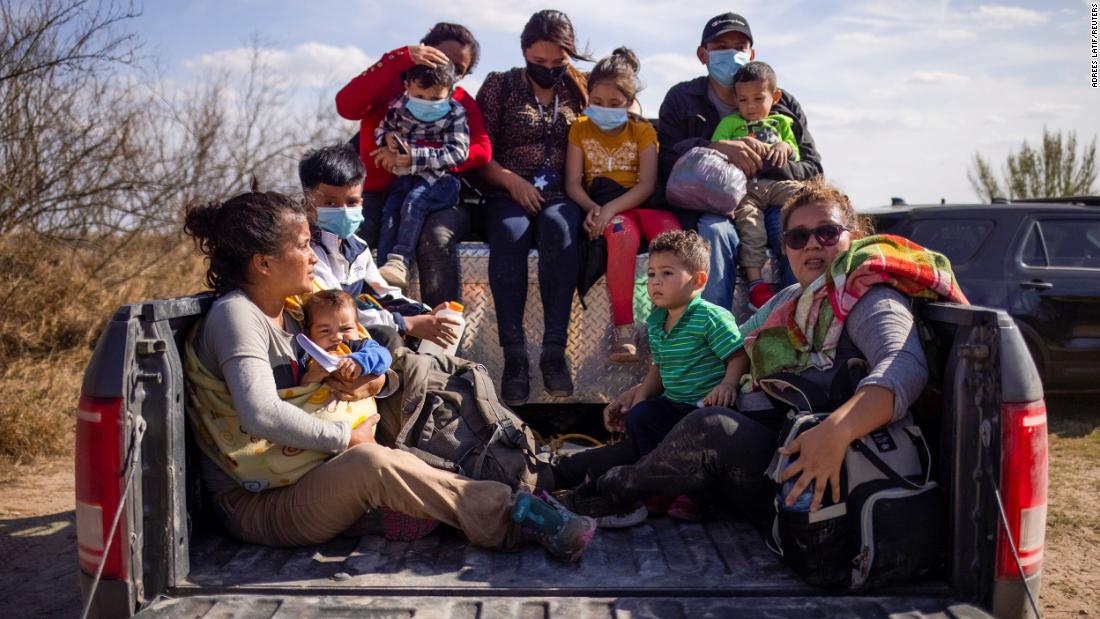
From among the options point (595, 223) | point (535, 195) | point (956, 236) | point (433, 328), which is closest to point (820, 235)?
point (595, 223)

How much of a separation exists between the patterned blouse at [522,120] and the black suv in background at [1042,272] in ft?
14.9

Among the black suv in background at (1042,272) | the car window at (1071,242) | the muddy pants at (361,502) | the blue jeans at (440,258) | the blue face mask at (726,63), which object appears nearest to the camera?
the muddy pants at (361,502)

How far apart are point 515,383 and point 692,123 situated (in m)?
1.94

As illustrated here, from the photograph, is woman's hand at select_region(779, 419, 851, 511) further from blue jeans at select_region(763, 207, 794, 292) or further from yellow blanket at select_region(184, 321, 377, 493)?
blue jeans at select_region(763, 207, 794, 292)

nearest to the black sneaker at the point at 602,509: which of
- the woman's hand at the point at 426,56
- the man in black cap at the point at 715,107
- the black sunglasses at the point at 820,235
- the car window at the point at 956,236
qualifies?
the black sunglasses at the point at 820,235

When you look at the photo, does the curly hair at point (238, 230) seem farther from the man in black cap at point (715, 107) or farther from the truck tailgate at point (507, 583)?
the man in black cap at point (715, 107)

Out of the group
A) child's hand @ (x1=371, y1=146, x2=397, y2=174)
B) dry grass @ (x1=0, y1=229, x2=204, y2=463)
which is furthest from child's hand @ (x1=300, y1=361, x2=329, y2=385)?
dry grass @ (x1=0, y1=229, x2=204, y2=463)

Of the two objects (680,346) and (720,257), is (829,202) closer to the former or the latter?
Result: (680,346)

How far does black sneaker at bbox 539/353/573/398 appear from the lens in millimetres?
4230

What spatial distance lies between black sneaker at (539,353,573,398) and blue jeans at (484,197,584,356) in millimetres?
39

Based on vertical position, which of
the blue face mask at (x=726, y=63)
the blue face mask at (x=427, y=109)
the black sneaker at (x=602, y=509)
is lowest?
the black sneaker at (x=602, y=509)

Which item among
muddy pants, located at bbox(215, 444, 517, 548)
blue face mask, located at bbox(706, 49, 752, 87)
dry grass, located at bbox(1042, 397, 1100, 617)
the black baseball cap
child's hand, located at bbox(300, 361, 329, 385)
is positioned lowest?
dry grass, located at bbox(1042, 397, 1100, 617)

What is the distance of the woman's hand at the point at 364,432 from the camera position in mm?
2971

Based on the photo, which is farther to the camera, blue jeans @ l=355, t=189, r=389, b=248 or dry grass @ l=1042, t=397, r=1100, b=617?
blue jeans @ l=355, t=189, r=389, b=248
